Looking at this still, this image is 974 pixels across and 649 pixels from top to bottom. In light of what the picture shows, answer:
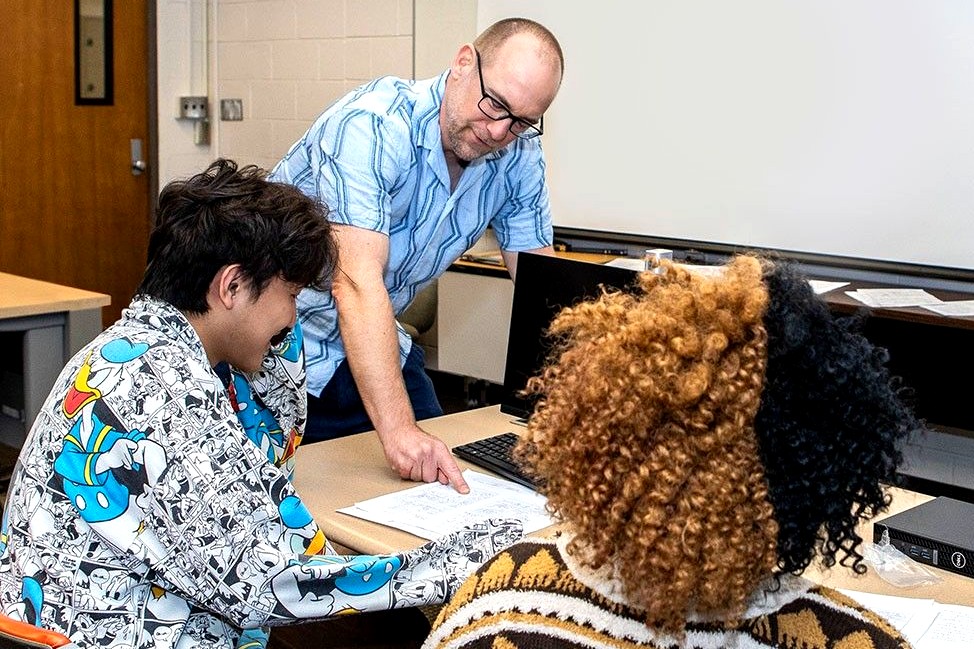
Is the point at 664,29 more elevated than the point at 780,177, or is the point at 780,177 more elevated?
the point at 664,29

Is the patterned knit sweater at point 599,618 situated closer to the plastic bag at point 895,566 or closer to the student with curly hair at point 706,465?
the student with curly hair at point 706,465

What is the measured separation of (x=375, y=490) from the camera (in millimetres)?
1699

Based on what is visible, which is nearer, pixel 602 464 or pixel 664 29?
pixel 602 464

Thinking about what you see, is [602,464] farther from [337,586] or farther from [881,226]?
[881,226]

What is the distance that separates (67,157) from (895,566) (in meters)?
4.75

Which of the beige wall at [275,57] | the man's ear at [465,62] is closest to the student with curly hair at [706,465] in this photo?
the man's ear at [465,62]

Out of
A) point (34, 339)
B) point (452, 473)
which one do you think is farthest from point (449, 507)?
point (34, 339)

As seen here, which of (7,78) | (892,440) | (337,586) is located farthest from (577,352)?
(7,78)

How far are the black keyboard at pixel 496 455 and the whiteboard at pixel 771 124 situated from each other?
2.10m

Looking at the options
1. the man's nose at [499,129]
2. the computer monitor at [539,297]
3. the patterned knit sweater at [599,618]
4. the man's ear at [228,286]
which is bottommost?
the patterned knit sweater at [599,618]

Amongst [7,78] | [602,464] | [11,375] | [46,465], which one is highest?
[7,78]

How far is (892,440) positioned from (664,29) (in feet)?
10.9

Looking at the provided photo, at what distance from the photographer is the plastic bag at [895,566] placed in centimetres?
143

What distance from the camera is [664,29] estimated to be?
3957 millimetres
